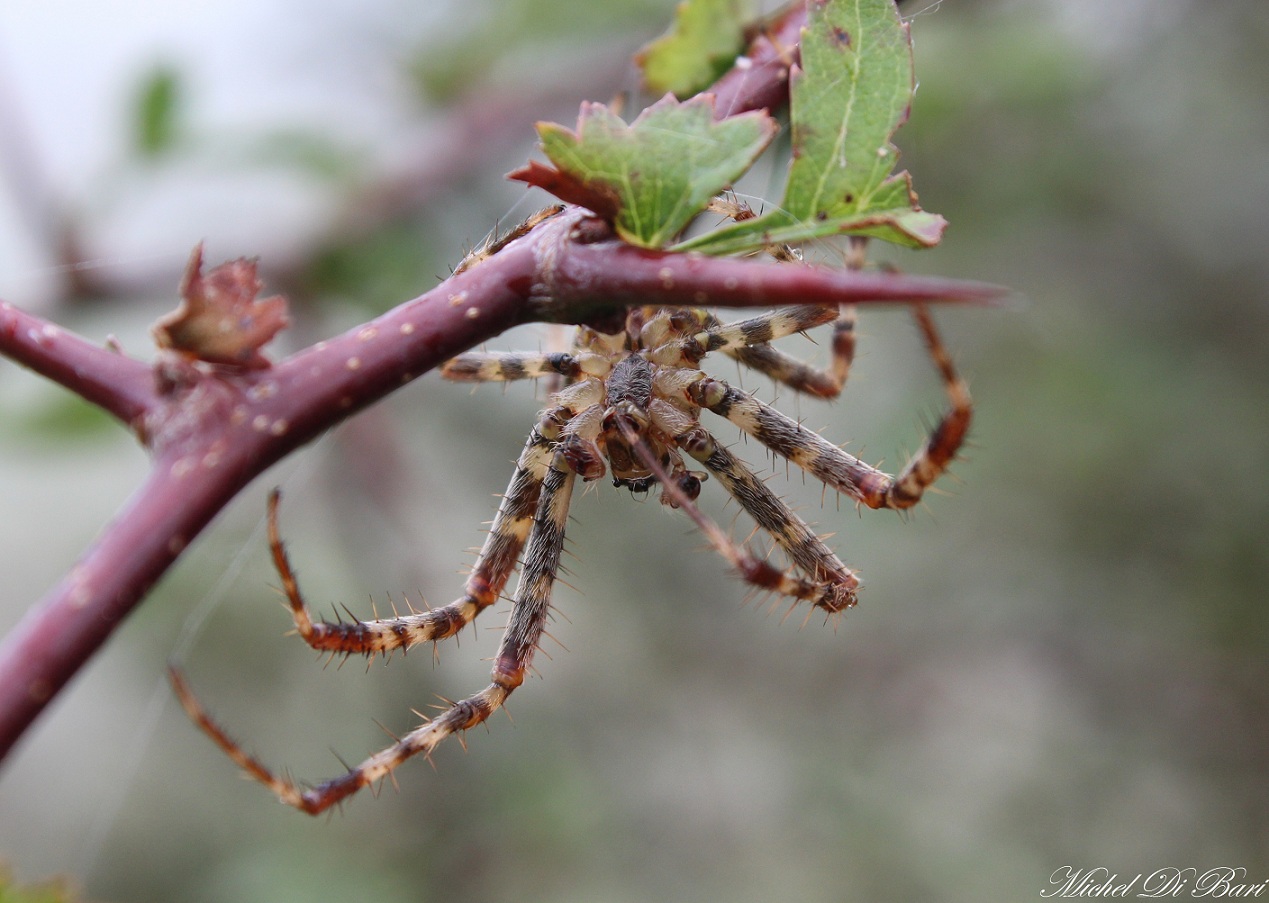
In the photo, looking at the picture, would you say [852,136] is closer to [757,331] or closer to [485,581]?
[757,331]

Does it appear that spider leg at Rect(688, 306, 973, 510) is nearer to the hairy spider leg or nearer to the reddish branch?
the hairy spider leg

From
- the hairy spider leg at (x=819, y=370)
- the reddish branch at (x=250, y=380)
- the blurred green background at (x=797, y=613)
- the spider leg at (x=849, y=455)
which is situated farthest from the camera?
the blurred green background at (x=797, y=613)

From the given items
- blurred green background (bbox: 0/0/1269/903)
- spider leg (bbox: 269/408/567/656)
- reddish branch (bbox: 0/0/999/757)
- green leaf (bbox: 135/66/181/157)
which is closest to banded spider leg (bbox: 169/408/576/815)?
spider leg (bbox: 269/408/567/656)

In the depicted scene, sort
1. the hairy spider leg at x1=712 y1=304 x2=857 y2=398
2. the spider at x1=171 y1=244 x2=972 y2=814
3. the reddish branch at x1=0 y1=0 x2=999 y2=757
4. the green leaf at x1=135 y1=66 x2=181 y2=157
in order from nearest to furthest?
the reddish branch at x1=0 y1=0 x2=999 y2=757 → the spider at x1=171 y1=244 x2=972 y2=814 → the hairy spider leg at x1=712 y1=304 x2=857 y2=398 → the green leaf at x1=135 y1=66 x2=181 y2=157

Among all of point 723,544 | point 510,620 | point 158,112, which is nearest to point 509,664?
point 510,620

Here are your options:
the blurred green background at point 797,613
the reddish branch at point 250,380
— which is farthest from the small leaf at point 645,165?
the blurred green background at point 797,613

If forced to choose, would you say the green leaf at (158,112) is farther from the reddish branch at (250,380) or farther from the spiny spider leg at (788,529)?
the reddish branch at (250,380)

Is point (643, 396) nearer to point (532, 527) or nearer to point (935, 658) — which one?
point (532, 527)
